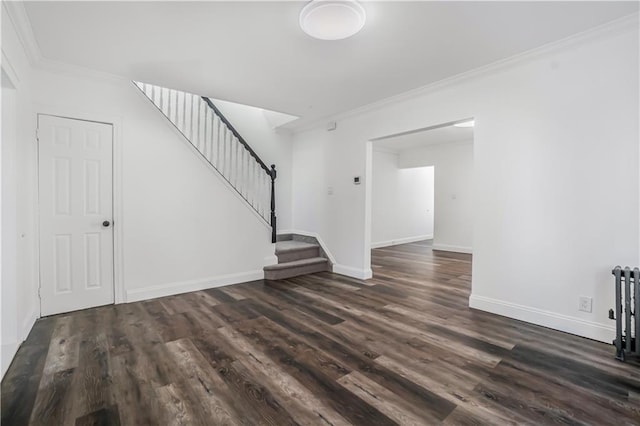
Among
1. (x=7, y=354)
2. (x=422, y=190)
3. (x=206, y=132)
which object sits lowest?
(x=7, y=354)

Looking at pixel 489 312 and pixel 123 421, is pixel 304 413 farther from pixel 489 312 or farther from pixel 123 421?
pixel 489 312

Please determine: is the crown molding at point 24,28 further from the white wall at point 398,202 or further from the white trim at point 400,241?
the white trim at point 400,241

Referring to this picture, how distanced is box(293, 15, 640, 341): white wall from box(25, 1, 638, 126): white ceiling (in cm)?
29

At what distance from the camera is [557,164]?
9.21 ft

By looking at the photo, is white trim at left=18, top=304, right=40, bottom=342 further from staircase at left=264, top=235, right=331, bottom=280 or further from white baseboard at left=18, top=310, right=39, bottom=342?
staircase at left=264, top=235, right=331, bottom=280

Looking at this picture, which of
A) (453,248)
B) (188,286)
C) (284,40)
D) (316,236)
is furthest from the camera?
(453,248)

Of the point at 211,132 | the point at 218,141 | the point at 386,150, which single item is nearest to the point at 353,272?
the point at 218,141

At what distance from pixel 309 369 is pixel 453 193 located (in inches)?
261

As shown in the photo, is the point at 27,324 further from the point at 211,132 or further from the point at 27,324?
the point at 211,132

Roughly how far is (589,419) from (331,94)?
151 inches

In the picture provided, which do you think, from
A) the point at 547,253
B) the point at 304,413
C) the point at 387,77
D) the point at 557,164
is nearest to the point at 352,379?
the point at 304,413

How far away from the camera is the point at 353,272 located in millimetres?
4875

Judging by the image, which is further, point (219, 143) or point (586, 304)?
point (219, 143)

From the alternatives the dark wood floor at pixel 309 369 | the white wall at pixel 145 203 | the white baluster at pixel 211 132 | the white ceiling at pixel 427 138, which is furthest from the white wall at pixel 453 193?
the white baluster at pixel 211 132
